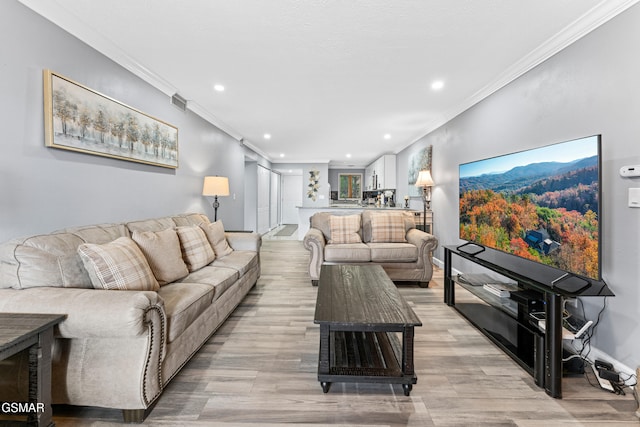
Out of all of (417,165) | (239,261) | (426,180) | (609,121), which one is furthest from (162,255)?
(417,165)

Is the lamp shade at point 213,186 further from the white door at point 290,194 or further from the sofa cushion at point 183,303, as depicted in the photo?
the white door at point 290,194

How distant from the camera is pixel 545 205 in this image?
2.08m

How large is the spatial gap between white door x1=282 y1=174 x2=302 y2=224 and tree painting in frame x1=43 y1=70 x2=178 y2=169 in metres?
7.31

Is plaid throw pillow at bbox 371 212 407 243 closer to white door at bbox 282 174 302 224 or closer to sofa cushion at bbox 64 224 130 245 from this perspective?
sofa cushion at bbox 64 224 130 245

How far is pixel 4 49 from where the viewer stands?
1.70 meters

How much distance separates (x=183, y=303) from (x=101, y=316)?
0.52m

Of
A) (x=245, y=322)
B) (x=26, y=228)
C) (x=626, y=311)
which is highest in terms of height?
(x=26, y=228)

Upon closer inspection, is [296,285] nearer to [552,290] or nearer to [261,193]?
[552,290]

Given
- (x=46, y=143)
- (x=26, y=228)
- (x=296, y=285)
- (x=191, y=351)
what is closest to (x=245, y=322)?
(x=191, y=351)

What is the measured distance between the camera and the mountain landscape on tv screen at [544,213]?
1768mm

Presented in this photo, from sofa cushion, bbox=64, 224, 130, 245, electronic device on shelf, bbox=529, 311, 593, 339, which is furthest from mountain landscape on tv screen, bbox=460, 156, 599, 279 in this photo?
sofa cushion, bbox=64, 224, 130, 245

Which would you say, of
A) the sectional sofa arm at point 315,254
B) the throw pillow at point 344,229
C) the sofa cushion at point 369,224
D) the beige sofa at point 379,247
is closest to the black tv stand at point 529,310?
the beige sofa at point 379,247

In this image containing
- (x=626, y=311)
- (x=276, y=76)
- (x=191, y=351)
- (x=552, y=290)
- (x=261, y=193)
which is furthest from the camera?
(x=261, y=193)

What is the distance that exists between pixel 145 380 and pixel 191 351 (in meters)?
0.47
